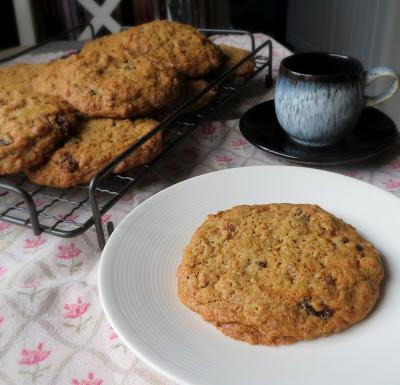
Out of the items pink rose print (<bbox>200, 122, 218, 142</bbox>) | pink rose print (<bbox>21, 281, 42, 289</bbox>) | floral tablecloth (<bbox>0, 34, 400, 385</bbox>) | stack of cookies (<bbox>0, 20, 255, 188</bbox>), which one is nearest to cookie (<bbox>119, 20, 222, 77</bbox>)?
stack of cookies (<bbox>0, 20, 255, 188</bbox>)

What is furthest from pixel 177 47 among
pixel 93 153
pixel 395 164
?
pixel 395 164

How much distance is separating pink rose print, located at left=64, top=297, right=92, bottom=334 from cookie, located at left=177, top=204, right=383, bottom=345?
0.15 meters

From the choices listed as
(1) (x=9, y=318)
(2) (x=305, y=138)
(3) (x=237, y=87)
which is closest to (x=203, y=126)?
(3) (x=237, y=87)

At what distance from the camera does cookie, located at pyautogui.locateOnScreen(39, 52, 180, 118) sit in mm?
889

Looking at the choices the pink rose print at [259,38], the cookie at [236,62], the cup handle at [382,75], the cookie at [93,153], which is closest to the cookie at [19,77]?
the cookie at [93,153]

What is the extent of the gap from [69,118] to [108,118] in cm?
7

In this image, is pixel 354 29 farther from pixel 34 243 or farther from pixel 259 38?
pixel 34 243

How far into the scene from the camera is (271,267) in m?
0.58

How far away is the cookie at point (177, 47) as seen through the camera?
3.48 ft

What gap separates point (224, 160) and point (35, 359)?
56cm

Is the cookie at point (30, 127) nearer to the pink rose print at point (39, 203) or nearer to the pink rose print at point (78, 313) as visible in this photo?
the pink rose print at point (39, 203)

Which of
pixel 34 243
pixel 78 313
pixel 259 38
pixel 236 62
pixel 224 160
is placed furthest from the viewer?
pixel 259 38

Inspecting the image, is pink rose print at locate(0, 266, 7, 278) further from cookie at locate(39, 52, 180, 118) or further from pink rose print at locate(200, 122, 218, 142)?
pink rose print at locate(200, 122, 218, 142)

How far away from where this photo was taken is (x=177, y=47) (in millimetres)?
1080
